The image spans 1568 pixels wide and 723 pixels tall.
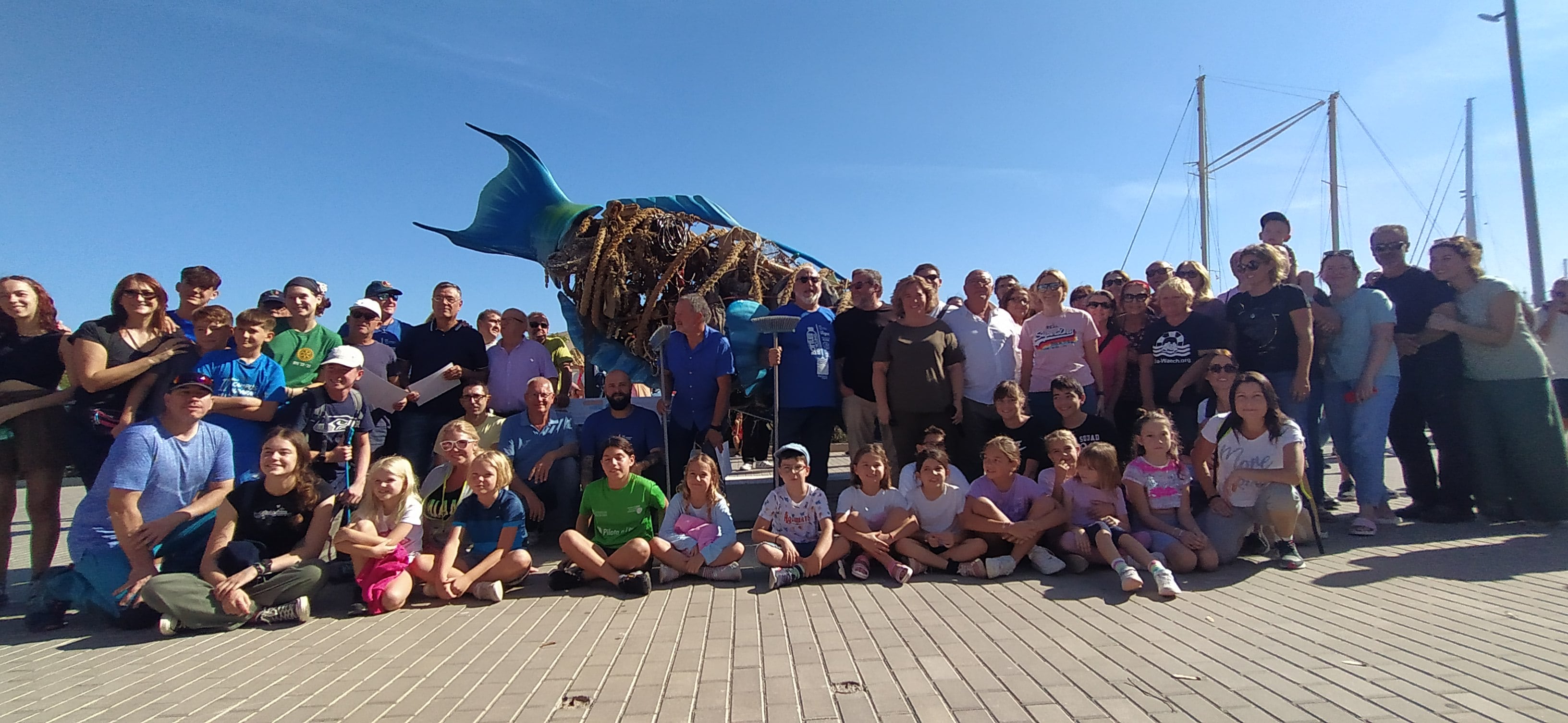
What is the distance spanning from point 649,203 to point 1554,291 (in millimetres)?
7412

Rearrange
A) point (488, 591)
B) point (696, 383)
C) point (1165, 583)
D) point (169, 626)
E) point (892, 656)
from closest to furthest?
point (892, 656) → point (169, 626) → point (1165, 583) → point (488, 591) → point (696, 383)

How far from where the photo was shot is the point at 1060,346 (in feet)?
17.0

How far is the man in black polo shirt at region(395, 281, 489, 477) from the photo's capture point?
17.3 ft

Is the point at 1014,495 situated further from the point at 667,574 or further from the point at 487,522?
the point at 487,522

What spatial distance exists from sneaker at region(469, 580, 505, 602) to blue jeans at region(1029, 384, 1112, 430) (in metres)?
3.45

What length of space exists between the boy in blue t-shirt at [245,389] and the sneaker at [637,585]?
2201mm

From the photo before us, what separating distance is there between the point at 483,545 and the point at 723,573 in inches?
53.5

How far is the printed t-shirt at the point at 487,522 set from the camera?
420 cm

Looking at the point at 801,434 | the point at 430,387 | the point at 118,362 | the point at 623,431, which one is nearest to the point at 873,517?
the point at 801,434

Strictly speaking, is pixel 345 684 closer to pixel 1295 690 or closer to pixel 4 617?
pixel 4 617

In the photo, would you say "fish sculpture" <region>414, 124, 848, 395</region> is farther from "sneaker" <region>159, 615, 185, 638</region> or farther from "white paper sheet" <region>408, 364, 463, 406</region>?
"sneaker" <region>159, 615, 185, 638</region>

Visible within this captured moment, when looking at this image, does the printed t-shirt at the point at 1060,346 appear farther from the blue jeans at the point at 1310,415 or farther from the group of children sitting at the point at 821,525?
the blue jeans at the point at 1310,415

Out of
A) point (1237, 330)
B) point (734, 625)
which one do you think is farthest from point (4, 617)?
point (1237, 330)

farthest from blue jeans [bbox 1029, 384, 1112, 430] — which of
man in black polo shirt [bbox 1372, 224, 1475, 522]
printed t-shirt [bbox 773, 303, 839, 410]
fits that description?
man in black polo shirt [bbox 1372, 224, 1475, 522]
